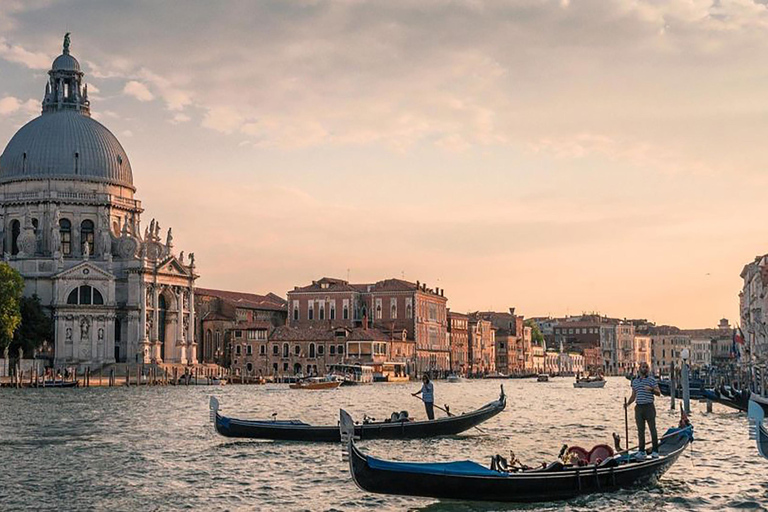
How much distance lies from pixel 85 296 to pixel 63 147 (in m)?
12.7

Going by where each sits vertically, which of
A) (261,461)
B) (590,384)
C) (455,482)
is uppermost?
(455,482)

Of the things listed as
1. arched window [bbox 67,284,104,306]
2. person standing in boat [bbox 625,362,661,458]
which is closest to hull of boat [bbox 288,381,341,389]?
arched window [bbox 67,284,104,306]

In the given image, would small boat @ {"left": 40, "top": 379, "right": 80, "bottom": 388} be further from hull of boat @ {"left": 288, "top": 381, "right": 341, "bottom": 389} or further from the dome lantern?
the dome lantern

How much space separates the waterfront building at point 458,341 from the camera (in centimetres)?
10712

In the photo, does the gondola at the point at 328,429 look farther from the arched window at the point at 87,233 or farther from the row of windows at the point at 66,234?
the arched window at the point at 87,233

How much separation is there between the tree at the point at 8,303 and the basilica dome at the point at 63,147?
14.0m

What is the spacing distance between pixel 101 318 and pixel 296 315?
73.5 feet

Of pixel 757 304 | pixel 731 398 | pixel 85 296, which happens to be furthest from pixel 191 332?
pixel 731 398

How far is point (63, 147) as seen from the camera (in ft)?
270

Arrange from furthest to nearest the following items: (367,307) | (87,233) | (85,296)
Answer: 1. (367,307)
2. (87,233)
3. (85,296)

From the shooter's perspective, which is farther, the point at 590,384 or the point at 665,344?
the point at 665,344

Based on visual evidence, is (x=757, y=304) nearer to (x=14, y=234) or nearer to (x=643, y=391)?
(x=14, y=234)

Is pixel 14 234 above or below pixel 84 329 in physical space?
above

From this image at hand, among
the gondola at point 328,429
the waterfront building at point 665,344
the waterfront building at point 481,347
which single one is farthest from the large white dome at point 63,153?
the waterfront building at point 665,344
